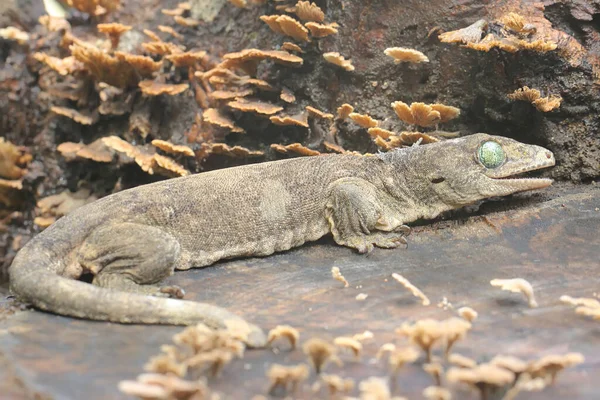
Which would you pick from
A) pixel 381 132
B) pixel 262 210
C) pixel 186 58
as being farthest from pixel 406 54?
pixel 186 58

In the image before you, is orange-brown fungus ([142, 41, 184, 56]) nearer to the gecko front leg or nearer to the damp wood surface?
the gecko front leg

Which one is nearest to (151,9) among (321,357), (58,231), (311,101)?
(311,101)

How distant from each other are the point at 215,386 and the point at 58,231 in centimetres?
→ 278

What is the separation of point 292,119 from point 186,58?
216 cm

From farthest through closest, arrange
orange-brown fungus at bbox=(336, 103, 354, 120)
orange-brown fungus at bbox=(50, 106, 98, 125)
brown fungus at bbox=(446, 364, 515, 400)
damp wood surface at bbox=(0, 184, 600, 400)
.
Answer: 1. orange-brown fungus at bbox=(50, 106, 98, 125)
2. orange-brown fungus at bbox=(336, 103, 354, 120)
3. damp wood surface at bbox=(0, 184, 600, 400)
4. brown fungus at bbox=(446, 364, 515, 400)

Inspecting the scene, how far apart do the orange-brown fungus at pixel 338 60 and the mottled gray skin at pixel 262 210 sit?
56.8 inches

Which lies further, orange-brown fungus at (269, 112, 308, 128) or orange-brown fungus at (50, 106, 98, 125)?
orange-brown fungus at (50, 106, 98, 125)

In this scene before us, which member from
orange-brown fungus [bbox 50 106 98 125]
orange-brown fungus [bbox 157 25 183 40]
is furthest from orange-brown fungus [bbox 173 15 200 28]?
orange-brown fungus [bbox 50 106 98 125]

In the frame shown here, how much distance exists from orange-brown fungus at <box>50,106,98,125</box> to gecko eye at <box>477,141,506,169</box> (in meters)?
5.81

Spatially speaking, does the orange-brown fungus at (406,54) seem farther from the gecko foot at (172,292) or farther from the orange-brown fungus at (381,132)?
the gecko foot at (172,292)

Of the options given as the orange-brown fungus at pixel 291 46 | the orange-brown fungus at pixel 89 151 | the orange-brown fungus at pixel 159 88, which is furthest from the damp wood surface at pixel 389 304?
the orange-brown fungus at pixel 89 151

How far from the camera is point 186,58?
7.81 metres

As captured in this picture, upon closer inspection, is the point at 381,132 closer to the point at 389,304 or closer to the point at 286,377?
the point at 389,304

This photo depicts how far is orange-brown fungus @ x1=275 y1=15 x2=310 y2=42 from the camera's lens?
21.8 ft
